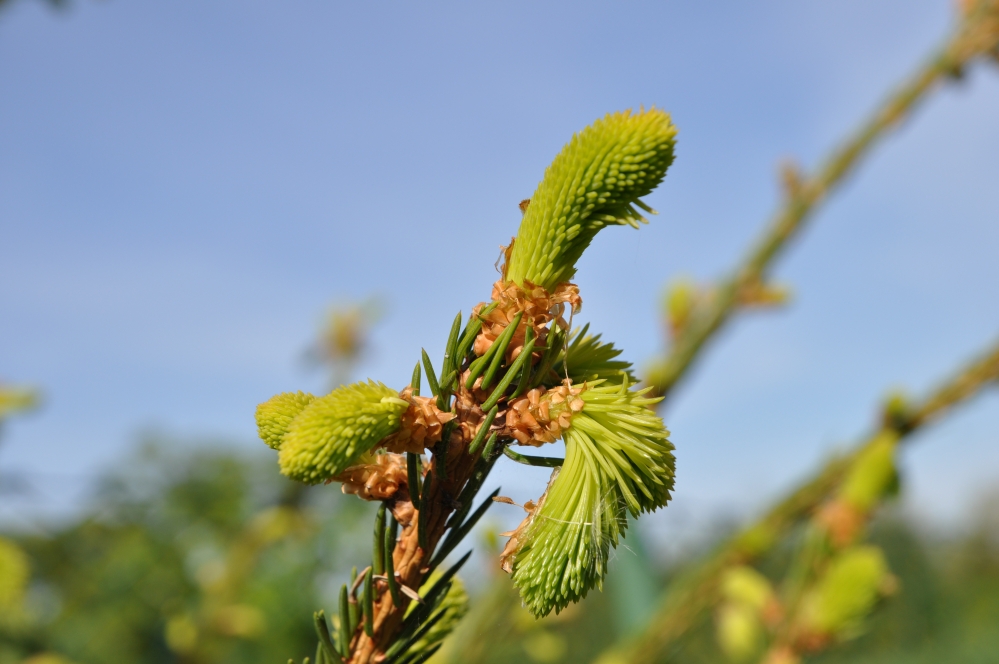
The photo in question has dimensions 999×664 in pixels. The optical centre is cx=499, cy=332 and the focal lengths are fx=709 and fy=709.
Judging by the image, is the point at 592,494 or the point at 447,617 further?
the point at 447,617

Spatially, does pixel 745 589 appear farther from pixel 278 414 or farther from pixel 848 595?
pixel 278 414

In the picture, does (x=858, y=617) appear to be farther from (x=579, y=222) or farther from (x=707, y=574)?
(x=579, y=222)

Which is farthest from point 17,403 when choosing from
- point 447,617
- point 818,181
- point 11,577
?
point 818,181

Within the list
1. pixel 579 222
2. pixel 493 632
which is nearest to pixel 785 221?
pixel 493 632

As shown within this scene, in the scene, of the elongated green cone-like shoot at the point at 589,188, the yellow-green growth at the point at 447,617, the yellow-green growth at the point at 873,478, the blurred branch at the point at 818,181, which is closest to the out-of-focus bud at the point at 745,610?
the yellow-green growth at the point at 873,478

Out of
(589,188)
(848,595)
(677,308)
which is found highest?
(677,308)

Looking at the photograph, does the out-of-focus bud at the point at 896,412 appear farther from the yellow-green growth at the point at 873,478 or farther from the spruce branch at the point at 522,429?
the spruce branch at the point at 522,429

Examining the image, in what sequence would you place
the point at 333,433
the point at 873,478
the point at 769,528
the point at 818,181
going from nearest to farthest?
the point at 333,433 < the point at 873,478 < the point at 769,528 < the point at 818,181
